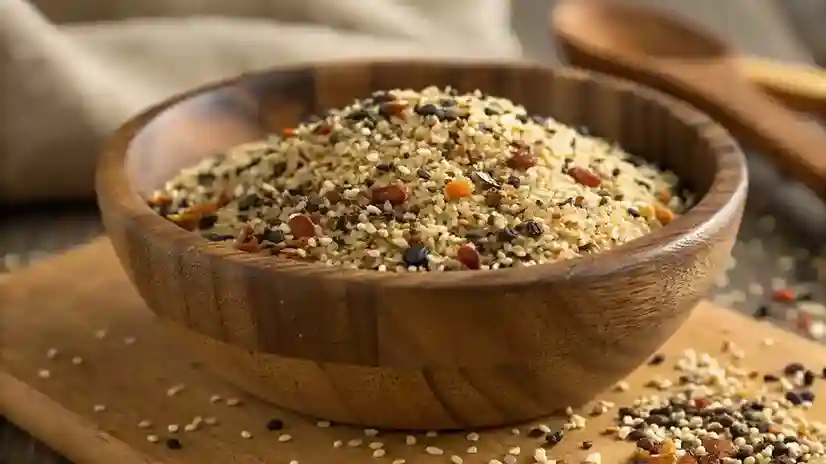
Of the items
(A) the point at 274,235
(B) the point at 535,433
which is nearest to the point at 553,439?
(B) the point at 535,433

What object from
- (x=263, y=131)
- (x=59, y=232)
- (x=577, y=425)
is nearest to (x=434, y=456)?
(x=577, y=425)

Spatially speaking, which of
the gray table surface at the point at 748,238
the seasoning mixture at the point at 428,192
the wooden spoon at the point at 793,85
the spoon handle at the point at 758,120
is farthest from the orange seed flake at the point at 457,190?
the wooden spoon at the point at 793,85

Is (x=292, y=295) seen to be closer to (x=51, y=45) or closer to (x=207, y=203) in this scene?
(x=207, y=203)

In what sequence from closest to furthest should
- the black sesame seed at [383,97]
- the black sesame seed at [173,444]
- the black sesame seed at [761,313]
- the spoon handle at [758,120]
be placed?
1. the black sesame seed at [173,444]
2. the black sesame seed at [383,97]
3. the black sesame seed at [761,313]
4. the spoon handle at [758,120]

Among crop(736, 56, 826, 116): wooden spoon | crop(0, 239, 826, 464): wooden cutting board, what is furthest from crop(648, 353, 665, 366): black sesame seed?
crop(736, 56, 826, 116): wooden spoon

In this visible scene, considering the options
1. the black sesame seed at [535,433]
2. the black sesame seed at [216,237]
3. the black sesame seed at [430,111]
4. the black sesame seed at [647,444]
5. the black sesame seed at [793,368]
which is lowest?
the black sesame seed at [535,433]

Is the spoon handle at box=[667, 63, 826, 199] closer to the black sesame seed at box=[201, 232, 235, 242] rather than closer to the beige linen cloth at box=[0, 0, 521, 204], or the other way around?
the beige linen cloth at box=[0, 0, 521, 204]

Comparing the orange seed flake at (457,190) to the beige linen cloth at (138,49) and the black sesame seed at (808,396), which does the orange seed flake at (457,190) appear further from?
the beige linen cloth at (138,49)
